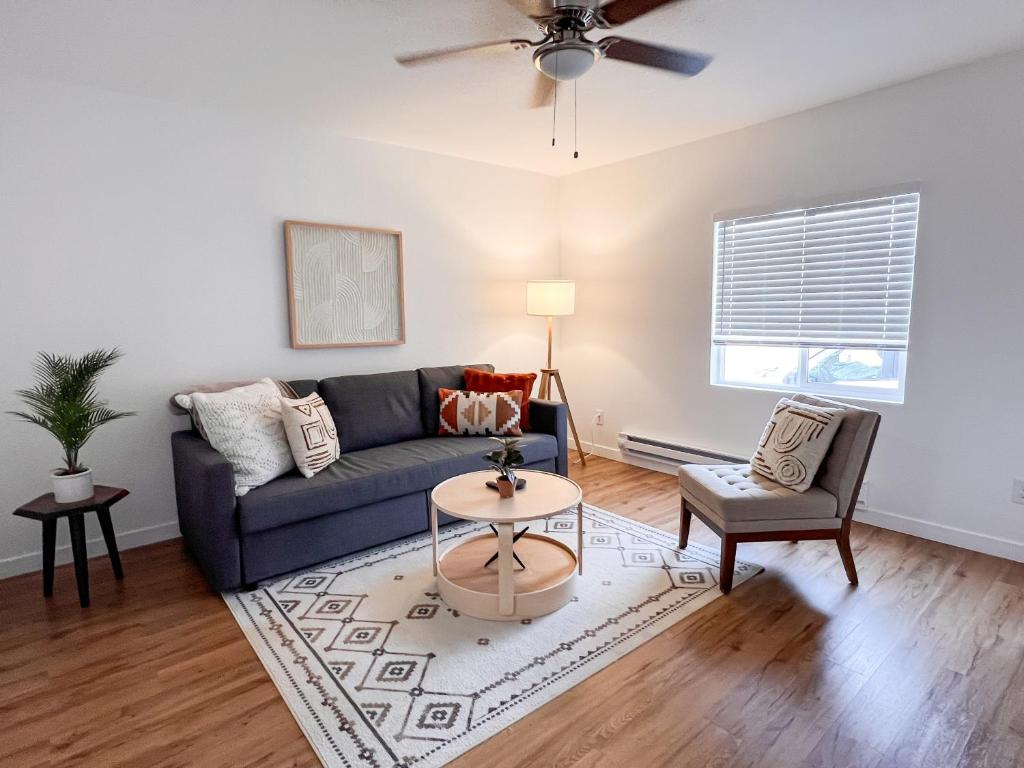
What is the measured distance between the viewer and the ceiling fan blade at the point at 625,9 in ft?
6.07

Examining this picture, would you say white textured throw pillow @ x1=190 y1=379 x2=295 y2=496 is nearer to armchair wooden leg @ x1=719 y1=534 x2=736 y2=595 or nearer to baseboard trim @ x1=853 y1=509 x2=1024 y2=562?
armchair wooden leg @ x1=719 y1=534 x2=736 y2=595

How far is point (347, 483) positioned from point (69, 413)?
49.9 inches

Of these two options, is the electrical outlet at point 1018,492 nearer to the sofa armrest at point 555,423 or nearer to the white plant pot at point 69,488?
the sofa armrest at point 555,423

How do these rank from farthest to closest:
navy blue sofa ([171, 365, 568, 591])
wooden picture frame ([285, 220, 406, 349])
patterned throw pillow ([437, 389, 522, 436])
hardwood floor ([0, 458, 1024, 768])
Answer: patterned throw pillow ([437, 389, 522, 436]), wooden picture frame ([285, 220, 406, 349]), navy blue sofa ([171, 365, 568, 591]), hardwood floor ([0, 458, 1024, 768])

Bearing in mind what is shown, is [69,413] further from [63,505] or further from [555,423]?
[555,423]

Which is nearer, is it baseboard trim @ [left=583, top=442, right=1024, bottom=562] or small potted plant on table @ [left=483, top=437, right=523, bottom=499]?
small potted plant on table @ [left=483, top=437, right=523, bottom=499]

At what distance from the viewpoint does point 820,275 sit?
3.42 m

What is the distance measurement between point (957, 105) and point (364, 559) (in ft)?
12.7

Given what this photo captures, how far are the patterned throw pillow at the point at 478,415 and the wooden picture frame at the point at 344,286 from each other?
729mm

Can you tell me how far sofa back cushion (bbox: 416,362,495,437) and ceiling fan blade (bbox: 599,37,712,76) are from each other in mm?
2355

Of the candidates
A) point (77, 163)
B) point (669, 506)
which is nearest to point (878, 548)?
point (669, 506)

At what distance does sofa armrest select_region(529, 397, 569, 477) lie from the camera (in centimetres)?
377

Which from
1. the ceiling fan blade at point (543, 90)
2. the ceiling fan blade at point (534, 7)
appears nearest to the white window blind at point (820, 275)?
the ceiling fan blade at point (543, 90)

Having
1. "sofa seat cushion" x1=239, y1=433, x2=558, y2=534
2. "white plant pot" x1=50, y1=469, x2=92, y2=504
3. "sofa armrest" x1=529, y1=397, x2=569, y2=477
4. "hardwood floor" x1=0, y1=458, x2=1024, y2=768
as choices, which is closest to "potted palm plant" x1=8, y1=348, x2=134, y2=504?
"white plant pot" x1=50, y1=469, x2=92, y2=504
